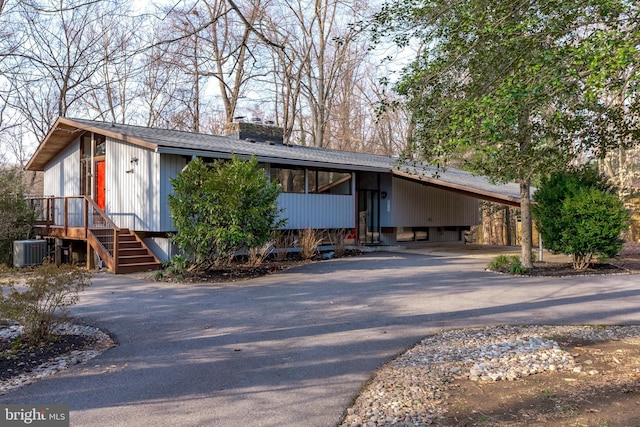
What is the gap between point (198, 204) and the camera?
1088cm

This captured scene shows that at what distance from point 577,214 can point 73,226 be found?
544 inches

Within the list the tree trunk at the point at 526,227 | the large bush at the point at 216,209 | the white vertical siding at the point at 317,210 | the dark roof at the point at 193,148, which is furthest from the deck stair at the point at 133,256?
the tree trunk at the point at 526,227

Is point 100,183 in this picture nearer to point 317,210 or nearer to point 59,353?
point 317,210

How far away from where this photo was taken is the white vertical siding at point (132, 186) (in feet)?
42.3

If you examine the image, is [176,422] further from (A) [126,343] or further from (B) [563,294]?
(B) [563,294]

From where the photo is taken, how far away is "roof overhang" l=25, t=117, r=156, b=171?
42.9 feet

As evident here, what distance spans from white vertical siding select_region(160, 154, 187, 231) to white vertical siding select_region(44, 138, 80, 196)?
5787 mm

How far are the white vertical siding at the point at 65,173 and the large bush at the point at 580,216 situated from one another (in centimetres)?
1507

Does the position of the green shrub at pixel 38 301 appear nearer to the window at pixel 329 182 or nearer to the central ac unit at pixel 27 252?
the central ac unit at pixel 27 252

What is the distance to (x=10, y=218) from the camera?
13508 millimetres

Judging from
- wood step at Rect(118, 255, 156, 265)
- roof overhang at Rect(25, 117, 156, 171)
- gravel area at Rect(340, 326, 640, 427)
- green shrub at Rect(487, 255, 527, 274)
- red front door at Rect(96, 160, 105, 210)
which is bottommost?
gravel area at Rect(340, 326, 640, 427)

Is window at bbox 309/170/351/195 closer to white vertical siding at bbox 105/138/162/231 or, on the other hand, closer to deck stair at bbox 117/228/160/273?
white vertical siding at bbox 105/138/162/231

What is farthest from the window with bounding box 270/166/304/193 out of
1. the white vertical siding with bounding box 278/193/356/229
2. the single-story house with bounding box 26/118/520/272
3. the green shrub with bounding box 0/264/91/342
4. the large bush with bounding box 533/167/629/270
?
the green shrub with bounding box 0/264/91/342

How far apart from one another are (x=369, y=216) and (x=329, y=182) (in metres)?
2.93
